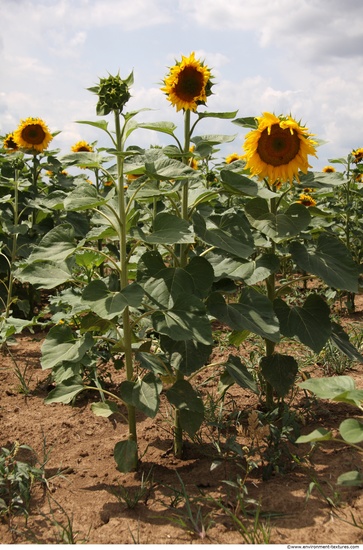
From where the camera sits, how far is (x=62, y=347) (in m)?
2.49

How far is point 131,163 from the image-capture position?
2.46m

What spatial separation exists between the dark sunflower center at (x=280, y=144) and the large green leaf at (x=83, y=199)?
0.85 m

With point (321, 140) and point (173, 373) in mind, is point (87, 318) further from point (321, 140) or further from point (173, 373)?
point (321, 140)

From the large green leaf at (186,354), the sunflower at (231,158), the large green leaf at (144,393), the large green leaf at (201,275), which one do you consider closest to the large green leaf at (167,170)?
the large green leaf at (201,275)

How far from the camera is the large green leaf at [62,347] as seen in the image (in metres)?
2.38

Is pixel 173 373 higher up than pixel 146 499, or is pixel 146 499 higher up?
pixel 173 373

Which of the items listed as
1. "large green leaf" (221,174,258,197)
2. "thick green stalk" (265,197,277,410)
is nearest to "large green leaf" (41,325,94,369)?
"large green leaf" (221,174,258,197)

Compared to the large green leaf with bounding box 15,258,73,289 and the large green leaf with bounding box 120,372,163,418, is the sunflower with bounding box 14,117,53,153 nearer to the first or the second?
the large green leaf with bounding box 15,258,73,289

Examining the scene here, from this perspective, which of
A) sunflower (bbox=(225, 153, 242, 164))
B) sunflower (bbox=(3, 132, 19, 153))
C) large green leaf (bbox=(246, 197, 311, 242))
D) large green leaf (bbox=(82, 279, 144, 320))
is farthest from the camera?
sunflower (bbox=(225, 153, 242, 164))

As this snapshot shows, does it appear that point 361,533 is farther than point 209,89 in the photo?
No

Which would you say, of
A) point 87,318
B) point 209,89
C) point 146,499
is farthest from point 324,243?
point 146,499

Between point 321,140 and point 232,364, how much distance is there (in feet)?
4.07

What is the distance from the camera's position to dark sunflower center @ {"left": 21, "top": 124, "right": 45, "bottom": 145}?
589 centimetres

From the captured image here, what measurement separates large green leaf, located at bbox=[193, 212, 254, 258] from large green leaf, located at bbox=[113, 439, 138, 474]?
898 millimetres
